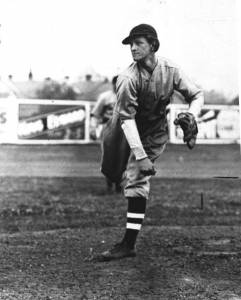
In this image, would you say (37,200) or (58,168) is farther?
(58,168)

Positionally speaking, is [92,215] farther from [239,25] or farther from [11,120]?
[11,120]

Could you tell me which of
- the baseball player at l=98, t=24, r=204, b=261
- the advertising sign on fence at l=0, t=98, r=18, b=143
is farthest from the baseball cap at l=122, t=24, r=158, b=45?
the advertising sign on fence at l=0, t=98, r=18, b=143

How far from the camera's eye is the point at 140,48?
434 cm

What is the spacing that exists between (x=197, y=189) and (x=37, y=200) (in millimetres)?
2530

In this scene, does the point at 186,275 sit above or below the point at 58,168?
above

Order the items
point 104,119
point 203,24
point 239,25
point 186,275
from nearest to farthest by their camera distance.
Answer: point 186,275, point 239,25, point 203,24, point 104,119

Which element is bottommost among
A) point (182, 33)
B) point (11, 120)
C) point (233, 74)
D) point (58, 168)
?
point (58, 168)

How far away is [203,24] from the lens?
289 inches

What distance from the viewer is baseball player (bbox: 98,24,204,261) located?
4.25m

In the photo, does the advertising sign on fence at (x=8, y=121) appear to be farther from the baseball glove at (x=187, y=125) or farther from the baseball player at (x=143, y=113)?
the baseball glove at (x=187, y=125)

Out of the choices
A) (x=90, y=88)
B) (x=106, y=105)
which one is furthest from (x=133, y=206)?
(x=90, y=88)

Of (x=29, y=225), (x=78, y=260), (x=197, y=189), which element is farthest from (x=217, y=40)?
(x=78, y=260)

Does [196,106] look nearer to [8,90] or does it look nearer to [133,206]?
[133,206]

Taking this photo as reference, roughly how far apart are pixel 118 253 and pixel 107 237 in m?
0.96
